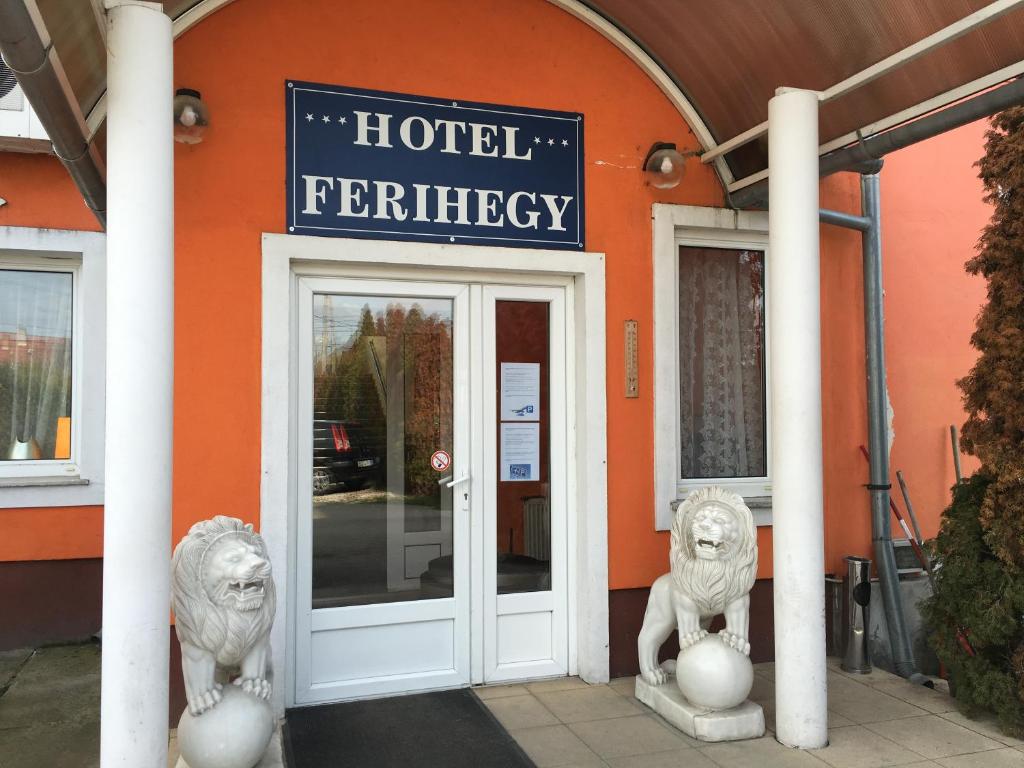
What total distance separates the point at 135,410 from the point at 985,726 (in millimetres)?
4242

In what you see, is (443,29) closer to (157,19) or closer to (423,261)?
(423,261)

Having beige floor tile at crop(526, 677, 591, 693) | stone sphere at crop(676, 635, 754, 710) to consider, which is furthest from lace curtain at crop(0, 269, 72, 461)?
stone sphere at crop(676, 635, 754, 710)

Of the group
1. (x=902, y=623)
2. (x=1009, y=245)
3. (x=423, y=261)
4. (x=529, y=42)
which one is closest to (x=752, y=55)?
(x=529, y=42)

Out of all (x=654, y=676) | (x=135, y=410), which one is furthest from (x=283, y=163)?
(x=654, y=676)

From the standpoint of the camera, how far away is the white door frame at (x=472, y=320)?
4148 mm

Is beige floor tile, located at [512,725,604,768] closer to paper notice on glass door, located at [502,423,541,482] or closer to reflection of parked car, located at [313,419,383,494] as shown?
paper notice on glass door, located at [502,423,541,482]

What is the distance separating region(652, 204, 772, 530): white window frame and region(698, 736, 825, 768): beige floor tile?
1.31 metres

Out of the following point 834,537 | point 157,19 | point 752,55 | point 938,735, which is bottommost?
point 938,735

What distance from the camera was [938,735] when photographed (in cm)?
405

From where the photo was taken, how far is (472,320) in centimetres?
467

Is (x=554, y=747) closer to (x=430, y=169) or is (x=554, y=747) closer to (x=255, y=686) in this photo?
(x=255, y=686)

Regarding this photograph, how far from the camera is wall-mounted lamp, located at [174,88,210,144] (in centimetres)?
388

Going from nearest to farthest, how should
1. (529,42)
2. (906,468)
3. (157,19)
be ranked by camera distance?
(157,19) → (529,42) → (906,468)

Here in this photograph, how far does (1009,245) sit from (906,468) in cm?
244
